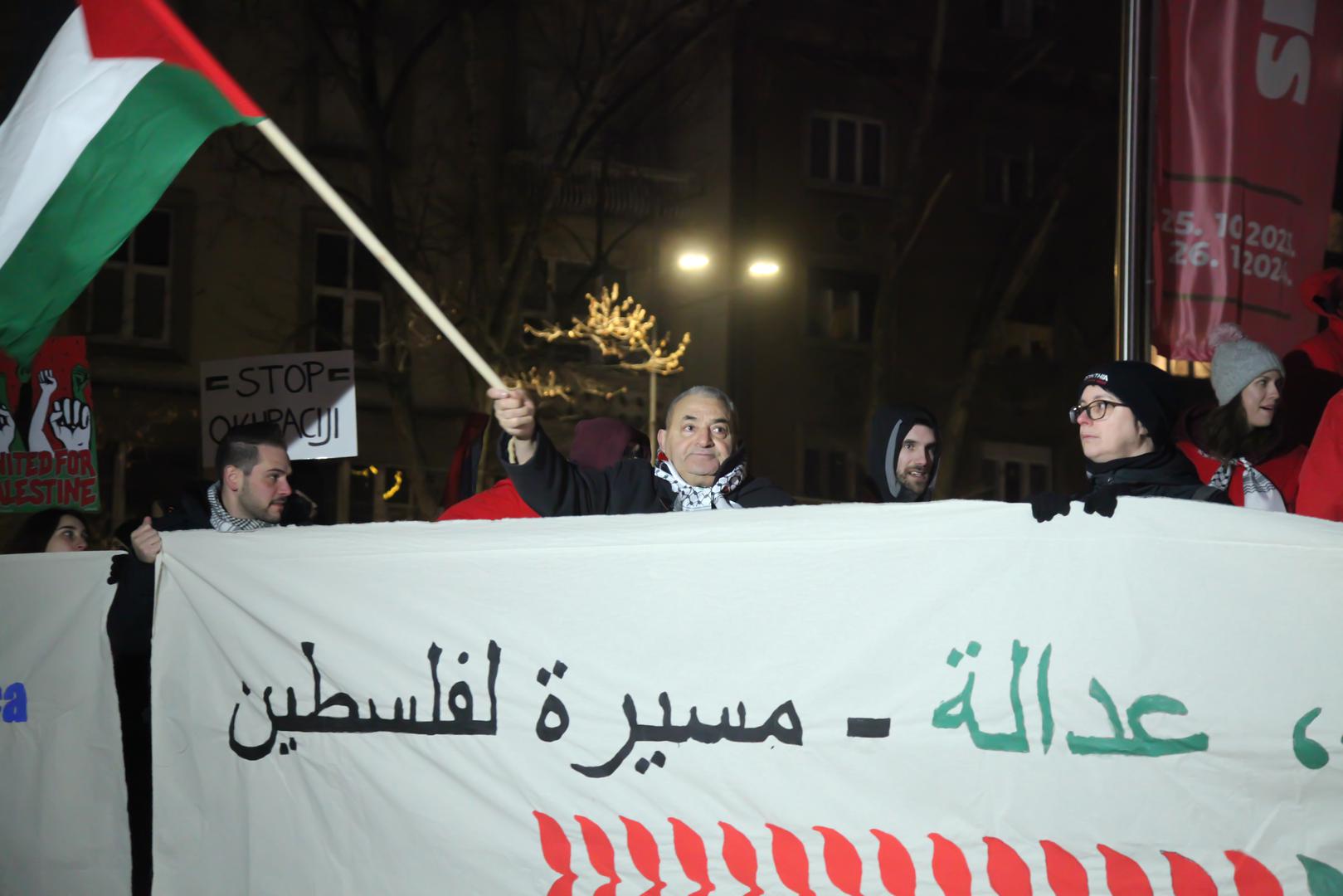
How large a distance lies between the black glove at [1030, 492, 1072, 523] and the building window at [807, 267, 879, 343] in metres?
22.1

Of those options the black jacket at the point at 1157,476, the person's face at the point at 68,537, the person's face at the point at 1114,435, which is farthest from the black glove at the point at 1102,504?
the person's face at the point at 68,537

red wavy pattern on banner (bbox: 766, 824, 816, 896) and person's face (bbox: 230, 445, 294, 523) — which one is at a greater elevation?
person's face (bbox: 230, 445, 294, 523)

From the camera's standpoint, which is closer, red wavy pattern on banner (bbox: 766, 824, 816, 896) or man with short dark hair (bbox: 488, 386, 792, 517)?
red wavy pattern on banner (bbox: 766, 824, 816, 896)

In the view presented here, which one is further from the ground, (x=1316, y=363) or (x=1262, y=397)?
(x=1316, y=363)

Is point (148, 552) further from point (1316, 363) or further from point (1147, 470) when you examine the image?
point (1316, 363)

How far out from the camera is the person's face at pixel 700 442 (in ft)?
15.9

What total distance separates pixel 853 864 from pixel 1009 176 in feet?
81.2

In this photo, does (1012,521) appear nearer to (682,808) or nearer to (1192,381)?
(682,808)

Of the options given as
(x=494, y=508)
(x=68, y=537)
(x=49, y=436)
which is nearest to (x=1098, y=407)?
(x=494, y=508)

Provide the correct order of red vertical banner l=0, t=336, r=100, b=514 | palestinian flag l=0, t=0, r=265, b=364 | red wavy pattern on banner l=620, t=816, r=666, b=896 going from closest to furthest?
red wavy pattern on banner l=620, t=816, r=666, b=896 < palestinian flag l=0, t=0, r=265, b=364 < red vertical banner l=0, t=336, r=100, b=514

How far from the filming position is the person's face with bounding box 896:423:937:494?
5445mm

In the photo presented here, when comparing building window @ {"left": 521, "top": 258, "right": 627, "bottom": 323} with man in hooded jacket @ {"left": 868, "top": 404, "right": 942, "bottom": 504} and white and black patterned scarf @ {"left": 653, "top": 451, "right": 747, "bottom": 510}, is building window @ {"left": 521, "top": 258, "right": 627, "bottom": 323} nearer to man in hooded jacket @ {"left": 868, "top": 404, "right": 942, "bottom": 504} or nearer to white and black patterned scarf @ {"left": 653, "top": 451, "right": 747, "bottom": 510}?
man in hooded jacket @ {"left": 868, "top": 404, "right": 942, "bottom": 504}

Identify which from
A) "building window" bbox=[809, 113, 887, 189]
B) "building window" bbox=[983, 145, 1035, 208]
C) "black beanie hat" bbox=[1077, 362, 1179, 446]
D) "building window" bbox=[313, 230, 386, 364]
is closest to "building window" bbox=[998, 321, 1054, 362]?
"building window" bbox=[983, 145, 1035, 208]

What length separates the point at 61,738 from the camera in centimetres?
503
